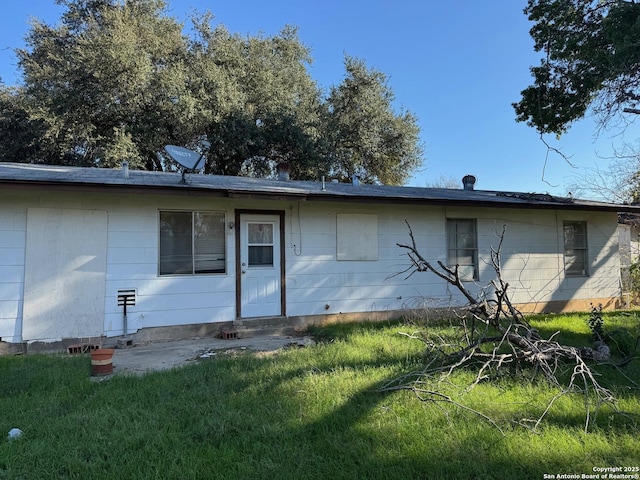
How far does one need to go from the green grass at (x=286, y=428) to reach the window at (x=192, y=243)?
2652mm

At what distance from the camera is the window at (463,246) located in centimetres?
855

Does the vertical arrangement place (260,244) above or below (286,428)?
above

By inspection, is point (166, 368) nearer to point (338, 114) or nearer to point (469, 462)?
point (469, 462)

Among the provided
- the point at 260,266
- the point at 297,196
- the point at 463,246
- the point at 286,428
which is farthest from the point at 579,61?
the point at 286,428

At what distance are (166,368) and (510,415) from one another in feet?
12.5

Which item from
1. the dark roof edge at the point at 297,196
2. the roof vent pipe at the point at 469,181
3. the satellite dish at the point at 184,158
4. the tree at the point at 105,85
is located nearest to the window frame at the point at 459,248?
the dark roof edge at the point at 297,196

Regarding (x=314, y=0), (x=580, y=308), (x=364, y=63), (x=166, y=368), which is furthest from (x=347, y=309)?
(x=364, y=63)

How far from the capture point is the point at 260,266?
23.9 feet

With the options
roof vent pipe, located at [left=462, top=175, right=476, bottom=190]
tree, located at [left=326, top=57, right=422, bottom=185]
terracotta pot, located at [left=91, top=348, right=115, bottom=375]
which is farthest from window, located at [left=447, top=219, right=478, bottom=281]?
tree, located at [left=326, top=57, right=422, bottom=185]

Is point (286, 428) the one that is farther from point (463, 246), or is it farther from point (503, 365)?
point (463, 246)

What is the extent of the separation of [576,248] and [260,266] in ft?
26.1

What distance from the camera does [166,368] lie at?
15.3 ft

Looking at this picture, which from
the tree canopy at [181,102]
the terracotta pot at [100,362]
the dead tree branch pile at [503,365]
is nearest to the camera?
Result: the dead tree branch pile at [503,365]

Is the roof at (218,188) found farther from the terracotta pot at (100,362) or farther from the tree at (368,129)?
the tree at (368,129)
